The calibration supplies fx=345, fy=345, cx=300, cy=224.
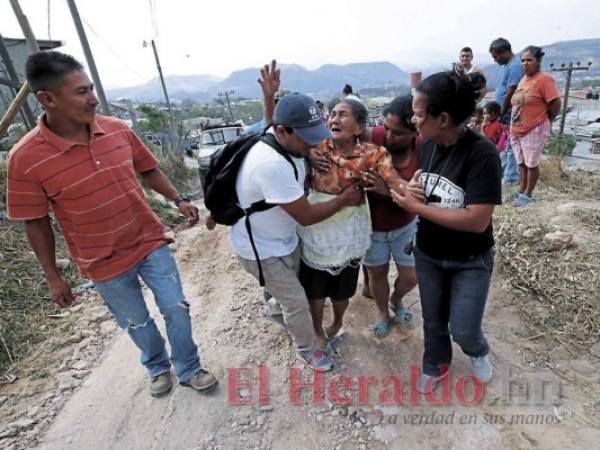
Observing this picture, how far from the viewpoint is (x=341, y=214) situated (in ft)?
6.12

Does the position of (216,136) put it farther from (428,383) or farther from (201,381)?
(428,383)

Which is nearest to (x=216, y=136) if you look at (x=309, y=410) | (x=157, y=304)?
(x=157, y=304)

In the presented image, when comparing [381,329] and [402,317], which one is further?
[402,317]

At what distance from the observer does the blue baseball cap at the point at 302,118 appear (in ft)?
5.22

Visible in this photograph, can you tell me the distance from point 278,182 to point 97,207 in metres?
0.97

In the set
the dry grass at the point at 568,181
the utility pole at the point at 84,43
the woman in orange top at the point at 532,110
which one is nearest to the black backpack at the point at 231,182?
the woman in orange top at the point at 532,110

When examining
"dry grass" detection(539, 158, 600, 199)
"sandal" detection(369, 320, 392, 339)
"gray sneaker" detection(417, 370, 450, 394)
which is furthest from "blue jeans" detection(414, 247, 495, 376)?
"dry grass" detection(539, 158, 600, 199)

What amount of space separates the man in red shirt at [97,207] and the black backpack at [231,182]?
0.43m

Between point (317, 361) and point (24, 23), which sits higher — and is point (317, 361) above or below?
below

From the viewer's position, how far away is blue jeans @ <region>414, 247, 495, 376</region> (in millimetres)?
1670

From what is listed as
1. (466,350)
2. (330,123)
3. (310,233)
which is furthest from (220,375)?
(330,123)

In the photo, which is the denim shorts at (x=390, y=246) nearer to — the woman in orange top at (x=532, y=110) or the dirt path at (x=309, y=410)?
the dirt path at (x=309, y=410)

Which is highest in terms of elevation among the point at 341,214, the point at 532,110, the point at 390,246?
the point at 532,110

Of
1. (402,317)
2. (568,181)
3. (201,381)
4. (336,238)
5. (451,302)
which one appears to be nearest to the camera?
(451,302)
